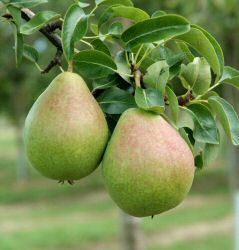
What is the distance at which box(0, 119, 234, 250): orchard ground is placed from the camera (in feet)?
26.4

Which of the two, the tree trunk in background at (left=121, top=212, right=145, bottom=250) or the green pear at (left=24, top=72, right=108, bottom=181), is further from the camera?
the tree trunk in background at (left=121, top=212, right=145, bottom=250)

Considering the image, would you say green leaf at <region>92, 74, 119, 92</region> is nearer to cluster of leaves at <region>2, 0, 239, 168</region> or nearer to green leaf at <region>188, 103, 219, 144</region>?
cluster of leaves at <region>2, 0, 239, 168</region>

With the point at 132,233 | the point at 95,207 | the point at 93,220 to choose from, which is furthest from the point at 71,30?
the point at 95,207

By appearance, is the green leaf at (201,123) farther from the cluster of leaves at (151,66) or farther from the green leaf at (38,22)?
the green leaf at (38,22)

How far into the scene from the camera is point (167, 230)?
8805mm

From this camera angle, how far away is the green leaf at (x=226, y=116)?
4.07 ft

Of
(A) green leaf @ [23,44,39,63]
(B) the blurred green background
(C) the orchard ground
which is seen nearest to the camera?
(A) green leaf @ [23,44,39,63]

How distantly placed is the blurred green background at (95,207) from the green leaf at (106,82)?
3316mm

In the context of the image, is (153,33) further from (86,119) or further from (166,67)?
(86,119)

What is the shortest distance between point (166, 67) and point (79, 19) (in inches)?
7.5

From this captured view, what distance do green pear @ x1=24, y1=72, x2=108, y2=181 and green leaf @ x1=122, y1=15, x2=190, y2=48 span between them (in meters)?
0.15

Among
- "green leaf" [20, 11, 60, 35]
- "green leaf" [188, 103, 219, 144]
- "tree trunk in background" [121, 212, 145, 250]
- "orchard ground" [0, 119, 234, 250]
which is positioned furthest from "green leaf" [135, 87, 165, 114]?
"orchard ground" [0, 119, 234, 250]

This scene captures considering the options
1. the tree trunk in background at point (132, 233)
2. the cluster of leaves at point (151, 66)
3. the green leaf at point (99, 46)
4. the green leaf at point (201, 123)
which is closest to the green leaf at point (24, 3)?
the cluster of leaves at point (151, 66)

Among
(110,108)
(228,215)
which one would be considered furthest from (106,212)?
(110,108)
